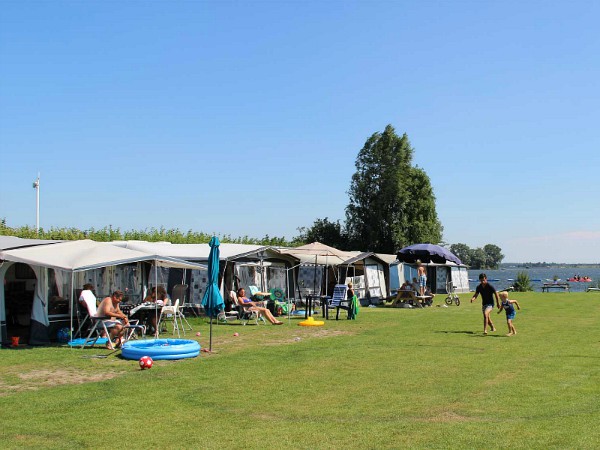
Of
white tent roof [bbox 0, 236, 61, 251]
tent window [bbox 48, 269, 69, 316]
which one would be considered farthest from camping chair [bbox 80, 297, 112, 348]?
white tent roof [bbox 0, 236, 61, 251]

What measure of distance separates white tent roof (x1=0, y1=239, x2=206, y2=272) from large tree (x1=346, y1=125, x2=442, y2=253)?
117 feet

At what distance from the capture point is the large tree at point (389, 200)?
49.5 m

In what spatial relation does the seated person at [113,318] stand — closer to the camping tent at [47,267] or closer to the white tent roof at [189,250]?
the camping tent at [47,267]

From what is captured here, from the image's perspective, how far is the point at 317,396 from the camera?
8.42 m

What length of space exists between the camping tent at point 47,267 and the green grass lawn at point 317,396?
4.77ft

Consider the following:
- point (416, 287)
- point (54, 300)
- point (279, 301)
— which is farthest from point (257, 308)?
point (416, 287)

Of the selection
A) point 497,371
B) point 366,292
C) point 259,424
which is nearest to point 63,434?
point 259,424

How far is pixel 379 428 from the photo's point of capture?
6.72 m

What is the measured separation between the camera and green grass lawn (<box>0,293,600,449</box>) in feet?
21.0

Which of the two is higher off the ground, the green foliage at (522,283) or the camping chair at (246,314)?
the green foliage at (522,283)

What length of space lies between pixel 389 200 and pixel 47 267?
1510 inches

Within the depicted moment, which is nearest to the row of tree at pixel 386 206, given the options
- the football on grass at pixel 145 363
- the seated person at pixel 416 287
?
the seated person at pixel 416 287

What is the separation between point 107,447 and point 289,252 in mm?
18132

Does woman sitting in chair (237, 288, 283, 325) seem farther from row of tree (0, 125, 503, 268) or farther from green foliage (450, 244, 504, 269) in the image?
green foliage (450, 244, 504, 269)
